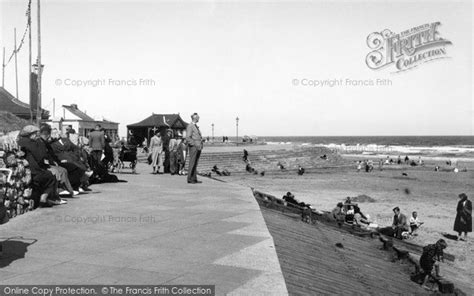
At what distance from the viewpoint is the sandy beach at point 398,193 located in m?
15.1

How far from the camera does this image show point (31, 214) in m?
6.67

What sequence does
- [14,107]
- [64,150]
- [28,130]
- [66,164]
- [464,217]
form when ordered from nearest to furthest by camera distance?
1. [28,130]
2. [66,164]
3. [64,150]
4. [464,217]
5. [14,107]

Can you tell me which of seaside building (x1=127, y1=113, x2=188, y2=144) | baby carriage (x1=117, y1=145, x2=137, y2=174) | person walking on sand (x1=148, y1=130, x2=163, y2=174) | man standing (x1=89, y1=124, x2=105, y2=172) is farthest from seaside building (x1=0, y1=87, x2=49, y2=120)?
man standing (x1=89, y1=124, x2=105, y2=172)

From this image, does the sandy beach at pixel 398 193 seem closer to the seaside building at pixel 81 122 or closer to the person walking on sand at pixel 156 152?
the person walking on sand at pixel 156 152

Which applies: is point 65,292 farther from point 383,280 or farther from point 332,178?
point 332,178

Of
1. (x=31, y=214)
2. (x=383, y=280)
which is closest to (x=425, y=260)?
(x=383, y=280)

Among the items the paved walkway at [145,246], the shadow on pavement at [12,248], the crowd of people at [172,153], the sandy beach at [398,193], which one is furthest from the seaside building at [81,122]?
the shadow on pavement at [12,248]

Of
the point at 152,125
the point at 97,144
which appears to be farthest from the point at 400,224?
the point at 152,125

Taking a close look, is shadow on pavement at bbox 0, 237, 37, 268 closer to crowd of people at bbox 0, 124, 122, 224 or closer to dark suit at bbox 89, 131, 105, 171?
crowd of people at bbox 0, 124, 122, 224

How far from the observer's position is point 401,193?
3050cm

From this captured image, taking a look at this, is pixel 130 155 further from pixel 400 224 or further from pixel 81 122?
pixel 81 122

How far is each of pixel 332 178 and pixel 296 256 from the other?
34811 mm

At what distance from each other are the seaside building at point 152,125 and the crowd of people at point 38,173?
3601cm

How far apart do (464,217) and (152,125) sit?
3467 centimetres
